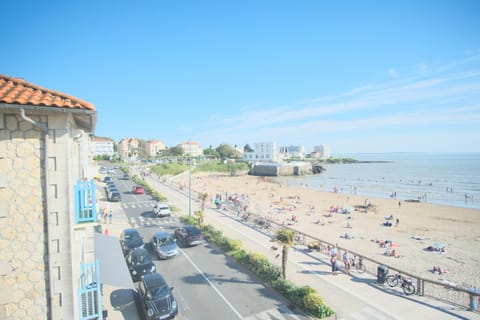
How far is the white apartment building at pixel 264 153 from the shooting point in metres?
141

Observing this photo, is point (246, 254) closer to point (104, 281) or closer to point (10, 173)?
point (104, 281)

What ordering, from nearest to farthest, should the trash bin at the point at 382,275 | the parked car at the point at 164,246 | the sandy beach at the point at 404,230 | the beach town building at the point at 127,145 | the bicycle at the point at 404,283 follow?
the bicycle at the point at 404,283 < the trash bin at the point at 382,275 < the parked car at the point at 164,246 < the sandy beach at the point at 404,230 < the beach town building at the point at 127,145

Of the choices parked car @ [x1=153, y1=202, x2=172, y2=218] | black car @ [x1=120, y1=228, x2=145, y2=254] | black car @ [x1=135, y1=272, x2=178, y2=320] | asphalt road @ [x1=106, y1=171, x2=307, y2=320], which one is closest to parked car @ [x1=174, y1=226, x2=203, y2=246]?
asphalt road @ [x1=106, y1=171, x2=307, y2=320]

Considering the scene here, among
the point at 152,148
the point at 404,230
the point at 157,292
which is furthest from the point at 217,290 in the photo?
the point at 152,148

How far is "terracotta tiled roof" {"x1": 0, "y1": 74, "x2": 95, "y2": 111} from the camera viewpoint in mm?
5109

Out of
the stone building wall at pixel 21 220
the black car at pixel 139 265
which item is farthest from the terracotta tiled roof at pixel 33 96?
the black car at pixel 139 265

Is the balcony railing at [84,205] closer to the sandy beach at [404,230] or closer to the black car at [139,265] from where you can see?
the black car at [139,265]

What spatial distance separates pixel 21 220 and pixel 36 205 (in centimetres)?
39

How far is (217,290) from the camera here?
12609mm

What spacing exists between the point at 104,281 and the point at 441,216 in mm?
38544

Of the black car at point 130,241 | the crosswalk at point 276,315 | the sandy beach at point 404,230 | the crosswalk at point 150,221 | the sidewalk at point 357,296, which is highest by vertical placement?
the black car at point 130,241

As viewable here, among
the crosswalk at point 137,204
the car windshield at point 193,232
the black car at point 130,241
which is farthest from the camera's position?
the crosswalk at point 137,204

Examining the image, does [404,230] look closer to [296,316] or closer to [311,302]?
[311,302]

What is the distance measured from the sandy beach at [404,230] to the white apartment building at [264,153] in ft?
313
